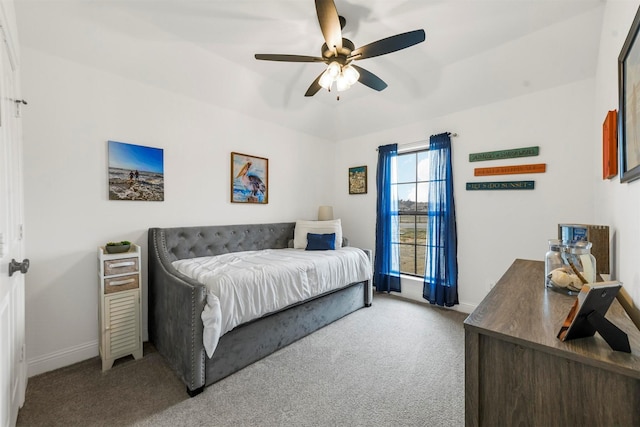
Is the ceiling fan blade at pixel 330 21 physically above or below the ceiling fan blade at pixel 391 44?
above

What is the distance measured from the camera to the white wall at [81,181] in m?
2.14

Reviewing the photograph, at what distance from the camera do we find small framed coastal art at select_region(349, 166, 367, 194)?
14.5 ft

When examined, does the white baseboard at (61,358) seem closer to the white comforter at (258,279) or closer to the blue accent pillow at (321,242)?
the white comforter at (258,279)

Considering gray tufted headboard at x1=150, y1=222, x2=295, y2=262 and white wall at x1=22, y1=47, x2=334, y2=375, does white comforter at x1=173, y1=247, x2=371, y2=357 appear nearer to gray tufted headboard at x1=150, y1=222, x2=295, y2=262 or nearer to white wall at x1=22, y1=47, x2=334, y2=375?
gray tufted headboard at x1=150, y1=222, x2=295, y2=262

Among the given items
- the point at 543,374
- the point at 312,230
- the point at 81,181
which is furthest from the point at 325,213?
the point at 543,374

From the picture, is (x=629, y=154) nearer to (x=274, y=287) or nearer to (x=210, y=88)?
(x=274, y=287)

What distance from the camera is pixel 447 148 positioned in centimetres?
347

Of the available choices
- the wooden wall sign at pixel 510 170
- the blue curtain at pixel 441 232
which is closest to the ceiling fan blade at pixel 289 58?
the blue curtain at pixel 441 232

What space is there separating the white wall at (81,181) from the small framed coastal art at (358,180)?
7.76 feet

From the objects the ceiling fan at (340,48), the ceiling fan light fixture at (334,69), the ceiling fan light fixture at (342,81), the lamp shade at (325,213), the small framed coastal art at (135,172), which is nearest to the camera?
the ceiling fan at (340,48)

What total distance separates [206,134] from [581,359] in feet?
11.4

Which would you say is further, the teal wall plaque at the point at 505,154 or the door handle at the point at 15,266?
the teal wall plaque at the point at 505,154

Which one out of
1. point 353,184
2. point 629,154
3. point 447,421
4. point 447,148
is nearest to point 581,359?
point 629,154

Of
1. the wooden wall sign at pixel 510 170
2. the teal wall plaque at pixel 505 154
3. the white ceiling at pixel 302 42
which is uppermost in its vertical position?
the white ceiling at pixel 302 42
